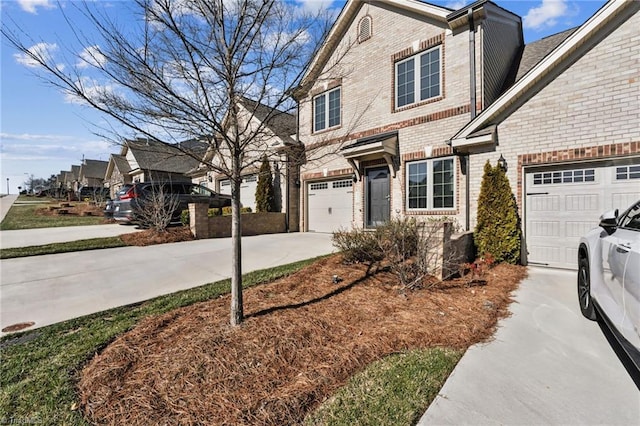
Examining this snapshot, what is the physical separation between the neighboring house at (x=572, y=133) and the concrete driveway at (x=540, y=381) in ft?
11.7

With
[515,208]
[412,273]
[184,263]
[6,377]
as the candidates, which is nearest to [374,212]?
[515,208]

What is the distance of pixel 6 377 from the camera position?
283 centimetres

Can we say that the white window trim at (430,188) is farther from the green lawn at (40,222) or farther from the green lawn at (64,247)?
the green lawn at (40,222)

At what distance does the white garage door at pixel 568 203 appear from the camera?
6.20m

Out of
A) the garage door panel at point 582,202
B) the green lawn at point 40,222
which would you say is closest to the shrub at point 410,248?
the garage door panel at point 582,202

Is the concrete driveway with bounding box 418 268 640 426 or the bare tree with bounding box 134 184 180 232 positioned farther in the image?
the bare tree with bounding box 134 184 180 232

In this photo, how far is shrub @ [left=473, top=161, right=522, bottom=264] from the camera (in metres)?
7.19

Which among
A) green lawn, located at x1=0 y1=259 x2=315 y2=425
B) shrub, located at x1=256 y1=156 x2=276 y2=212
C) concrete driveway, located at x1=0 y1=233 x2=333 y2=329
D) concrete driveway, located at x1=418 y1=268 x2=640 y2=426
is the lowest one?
concrete driveway, located at x1=418 y1=268 x2=640 y2=426

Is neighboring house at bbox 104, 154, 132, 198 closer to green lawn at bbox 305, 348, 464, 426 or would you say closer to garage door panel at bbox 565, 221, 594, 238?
green lawn at bbox 305, 348, 464, 426

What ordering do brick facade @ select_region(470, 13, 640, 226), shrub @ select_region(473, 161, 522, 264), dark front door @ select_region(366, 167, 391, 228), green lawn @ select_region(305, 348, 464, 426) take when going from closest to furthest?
green lawn @ select_region(305, 348, 464, 426) < brick facade @ select_region(470, 13, 640, 226) < shrub @ select_region(473, 161, 522, 264) < dark front door @ select_region(366, 167, 391, 228)

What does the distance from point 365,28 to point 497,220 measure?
8.52 metres

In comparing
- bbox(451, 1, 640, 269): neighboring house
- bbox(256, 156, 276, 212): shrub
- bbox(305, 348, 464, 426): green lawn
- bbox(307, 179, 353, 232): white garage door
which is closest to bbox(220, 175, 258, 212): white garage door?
bbox(256, 156, 276, 212): shrub

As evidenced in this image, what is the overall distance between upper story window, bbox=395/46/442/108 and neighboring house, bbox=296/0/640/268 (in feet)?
0.13

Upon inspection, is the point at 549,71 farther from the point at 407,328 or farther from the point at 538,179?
the point at 407,328
